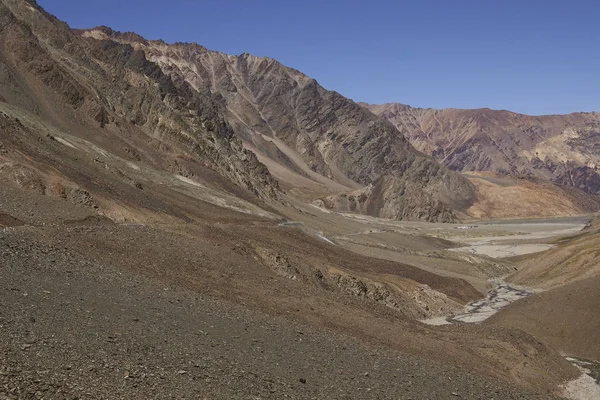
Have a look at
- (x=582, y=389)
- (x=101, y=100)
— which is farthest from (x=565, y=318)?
(x=101, y=100)

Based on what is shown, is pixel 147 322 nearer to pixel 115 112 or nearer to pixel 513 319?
pixel 513 319

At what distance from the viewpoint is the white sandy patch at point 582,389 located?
26.6 m

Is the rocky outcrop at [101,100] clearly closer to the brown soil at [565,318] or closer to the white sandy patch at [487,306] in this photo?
the white sandy patch at [487,306]

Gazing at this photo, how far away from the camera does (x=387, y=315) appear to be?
31.9 metres

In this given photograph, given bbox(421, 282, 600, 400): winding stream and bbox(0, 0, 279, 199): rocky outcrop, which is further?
bbox(0, 0, 279, 199): rocky outcrop

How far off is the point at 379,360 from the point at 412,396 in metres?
3.38

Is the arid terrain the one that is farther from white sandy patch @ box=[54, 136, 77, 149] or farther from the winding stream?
white sandy patch @ box=[54, 136, 77, 149]

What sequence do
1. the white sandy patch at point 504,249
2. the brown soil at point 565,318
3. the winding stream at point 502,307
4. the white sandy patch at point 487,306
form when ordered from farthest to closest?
the white sandy patch at point 504,249 → the white sandy patch at point 487,306 → the brown soil at point 565,318 → the winding stream at point 502,307

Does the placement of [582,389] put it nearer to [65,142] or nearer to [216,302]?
[216,302]

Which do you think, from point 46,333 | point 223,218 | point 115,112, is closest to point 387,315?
point 46,333

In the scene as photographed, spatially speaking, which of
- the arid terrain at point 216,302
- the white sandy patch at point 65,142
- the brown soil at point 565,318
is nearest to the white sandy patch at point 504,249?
the arid terrain at point 216,302

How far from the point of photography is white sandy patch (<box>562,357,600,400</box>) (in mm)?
26641

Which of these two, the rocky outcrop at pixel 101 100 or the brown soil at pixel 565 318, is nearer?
the brown soil at pixel 565 318

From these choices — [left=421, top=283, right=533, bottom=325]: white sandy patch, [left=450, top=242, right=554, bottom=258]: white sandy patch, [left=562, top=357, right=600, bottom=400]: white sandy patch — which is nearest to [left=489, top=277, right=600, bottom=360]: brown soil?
[left=421, top=283, right=533, bottom=325]: white sandy patch
